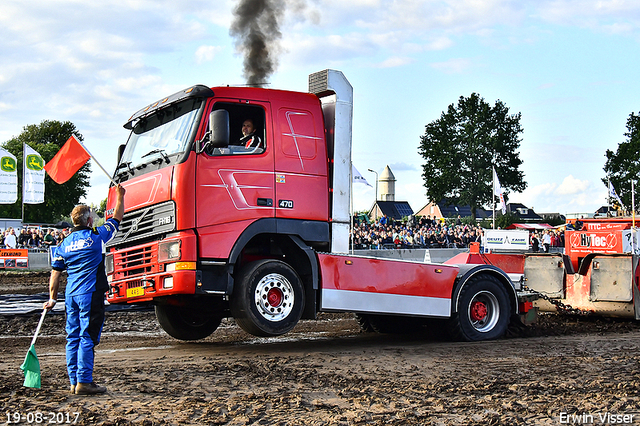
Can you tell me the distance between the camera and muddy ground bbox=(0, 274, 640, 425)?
17.1ft

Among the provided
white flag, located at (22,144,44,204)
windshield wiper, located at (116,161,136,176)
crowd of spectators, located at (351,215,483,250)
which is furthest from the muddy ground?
white flag, located at (22,144,44,204)

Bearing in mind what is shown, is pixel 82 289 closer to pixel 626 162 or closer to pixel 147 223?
pixel 147 223

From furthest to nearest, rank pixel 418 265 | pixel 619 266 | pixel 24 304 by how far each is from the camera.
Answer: pixel 24 304 → pixel 619 266 → pixel 418 265

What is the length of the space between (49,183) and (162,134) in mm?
59080

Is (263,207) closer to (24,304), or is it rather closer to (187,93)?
(187,93)

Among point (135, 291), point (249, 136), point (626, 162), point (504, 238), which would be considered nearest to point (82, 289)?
point (135, 291)

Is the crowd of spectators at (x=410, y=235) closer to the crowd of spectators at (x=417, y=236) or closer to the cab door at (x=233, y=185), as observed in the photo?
the crowd of spectators at (x=417, y=236)

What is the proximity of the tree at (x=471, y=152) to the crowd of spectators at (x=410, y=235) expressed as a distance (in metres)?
36.6

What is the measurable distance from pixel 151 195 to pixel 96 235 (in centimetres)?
191

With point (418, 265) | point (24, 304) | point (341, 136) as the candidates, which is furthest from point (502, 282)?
point (24, 304)

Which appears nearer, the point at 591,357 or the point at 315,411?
the point at 315,411

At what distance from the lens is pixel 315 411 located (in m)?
5.33

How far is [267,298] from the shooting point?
26.7 feet

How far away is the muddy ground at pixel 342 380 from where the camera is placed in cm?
520
